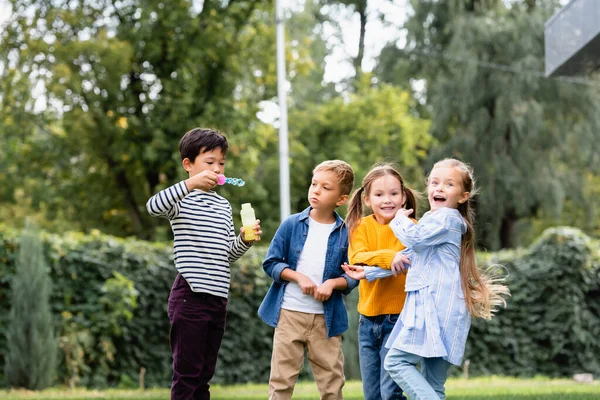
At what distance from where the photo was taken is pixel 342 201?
5.05 m

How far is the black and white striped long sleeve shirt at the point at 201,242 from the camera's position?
4.66 m

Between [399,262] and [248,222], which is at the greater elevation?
[248,222]

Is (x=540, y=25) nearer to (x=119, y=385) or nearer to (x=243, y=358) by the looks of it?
(x=243, y=358)

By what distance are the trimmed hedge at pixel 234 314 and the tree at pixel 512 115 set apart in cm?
1050

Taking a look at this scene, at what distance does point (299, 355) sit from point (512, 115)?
18915 mm

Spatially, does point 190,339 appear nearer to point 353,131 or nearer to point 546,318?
point 546,318

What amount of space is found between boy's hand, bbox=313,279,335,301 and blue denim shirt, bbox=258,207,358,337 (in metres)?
0.10

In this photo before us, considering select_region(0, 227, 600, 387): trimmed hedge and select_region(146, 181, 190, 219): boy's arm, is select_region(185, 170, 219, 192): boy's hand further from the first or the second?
select_region(0, 227, 600, 387): trimmed hedge

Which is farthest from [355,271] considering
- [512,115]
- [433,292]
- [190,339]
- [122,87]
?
[512,115]

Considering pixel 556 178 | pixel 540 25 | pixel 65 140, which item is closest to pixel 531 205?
pixel 556 178

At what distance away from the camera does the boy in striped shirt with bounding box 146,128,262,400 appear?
4.59m

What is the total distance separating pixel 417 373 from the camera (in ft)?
14.6

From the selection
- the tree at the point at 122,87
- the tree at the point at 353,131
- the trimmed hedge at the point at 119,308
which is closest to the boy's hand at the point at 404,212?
the trimmed hedge at the point at 119,308

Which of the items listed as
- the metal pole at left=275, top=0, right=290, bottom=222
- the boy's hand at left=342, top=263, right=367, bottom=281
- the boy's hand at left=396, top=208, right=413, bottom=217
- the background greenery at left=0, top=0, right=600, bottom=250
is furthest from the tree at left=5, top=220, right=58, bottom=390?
the background greenery at left=0, top=0, right=600, bottom=250
